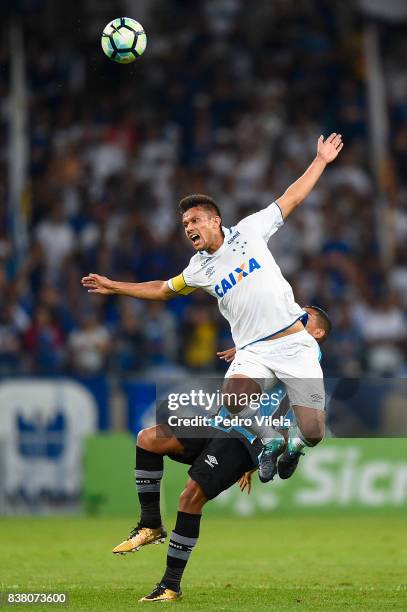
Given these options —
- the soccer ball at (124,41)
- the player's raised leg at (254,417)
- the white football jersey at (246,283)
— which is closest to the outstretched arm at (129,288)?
the white football jersey at (246,283)

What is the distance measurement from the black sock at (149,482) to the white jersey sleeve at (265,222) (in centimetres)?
199

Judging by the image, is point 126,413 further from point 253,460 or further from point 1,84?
point 253,460

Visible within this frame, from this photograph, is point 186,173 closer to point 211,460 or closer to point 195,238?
point 195,238

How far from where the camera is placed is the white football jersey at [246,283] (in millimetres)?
11000

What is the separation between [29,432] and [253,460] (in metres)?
9.25

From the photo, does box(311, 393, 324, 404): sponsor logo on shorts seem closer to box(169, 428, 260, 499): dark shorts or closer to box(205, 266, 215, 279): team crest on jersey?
box(169, 428, 260, 499): dark shorts

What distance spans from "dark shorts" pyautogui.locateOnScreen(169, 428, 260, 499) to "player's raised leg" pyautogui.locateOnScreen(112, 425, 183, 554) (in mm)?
227

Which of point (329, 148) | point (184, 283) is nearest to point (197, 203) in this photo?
point (184, 283)

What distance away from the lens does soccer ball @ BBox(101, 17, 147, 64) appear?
12.7 m

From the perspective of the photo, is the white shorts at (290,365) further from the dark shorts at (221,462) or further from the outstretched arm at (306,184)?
the outstretched arm at (306,184)

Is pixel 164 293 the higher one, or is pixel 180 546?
pixel 164 293

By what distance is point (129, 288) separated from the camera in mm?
11141

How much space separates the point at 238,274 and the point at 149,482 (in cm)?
181

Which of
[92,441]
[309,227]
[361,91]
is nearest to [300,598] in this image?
[92,441]
